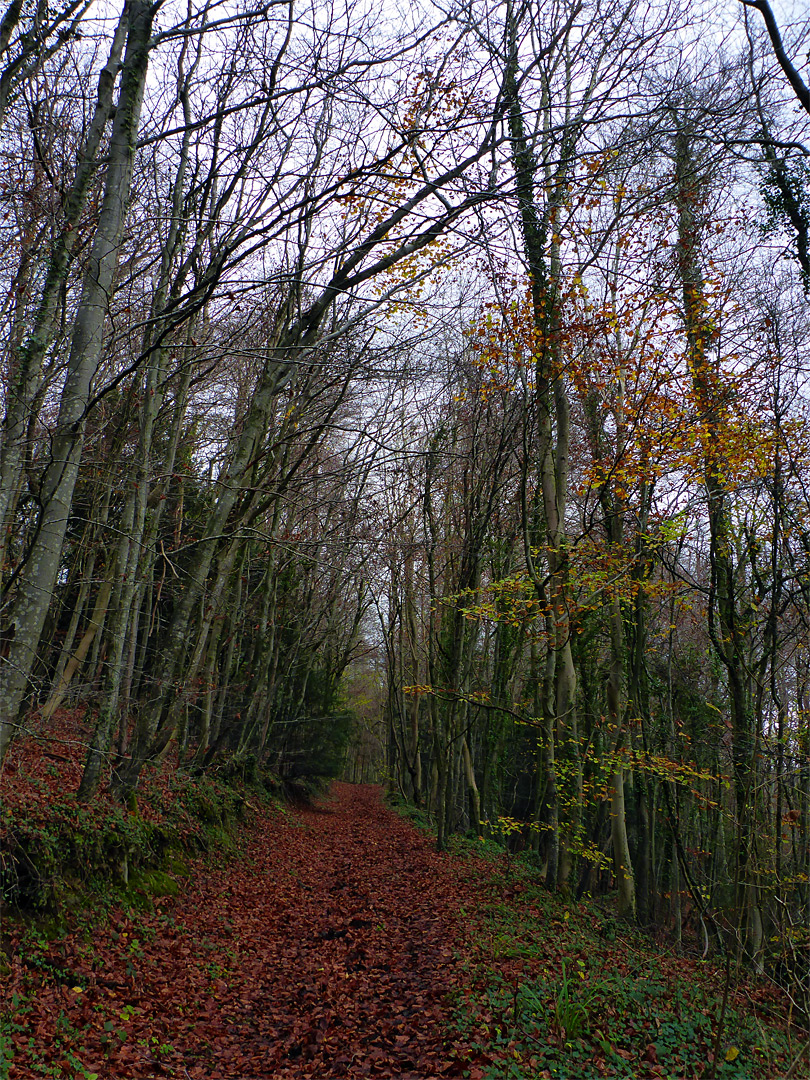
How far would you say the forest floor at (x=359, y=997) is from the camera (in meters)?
4.11

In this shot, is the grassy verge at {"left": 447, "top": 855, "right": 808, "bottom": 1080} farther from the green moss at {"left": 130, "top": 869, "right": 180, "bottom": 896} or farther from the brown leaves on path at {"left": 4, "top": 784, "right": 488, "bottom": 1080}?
the green moss at {"left": 130, "top": 869, "right": 180, "bottom": 896}

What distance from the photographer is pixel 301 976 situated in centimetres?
590

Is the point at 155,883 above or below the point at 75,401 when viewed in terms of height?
below

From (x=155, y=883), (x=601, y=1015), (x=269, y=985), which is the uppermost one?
(x=601, y=1015)

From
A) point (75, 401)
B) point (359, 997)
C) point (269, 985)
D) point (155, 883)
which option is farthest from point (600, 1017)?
point (75, 401)

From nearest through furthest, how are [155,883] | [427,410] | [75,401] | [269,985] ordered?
[75,401], [269,985], [155,883], [427,410]

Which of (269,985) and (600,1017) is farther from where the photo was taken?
(269,985)

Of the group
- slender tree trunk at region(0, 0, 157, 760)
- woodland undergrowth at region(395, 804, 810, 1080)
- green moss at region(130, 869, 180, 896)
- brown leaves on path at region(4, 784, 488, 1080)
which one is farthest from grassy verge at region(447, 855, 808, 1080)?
slender tree trunk at region(0, 0, 157, 760)

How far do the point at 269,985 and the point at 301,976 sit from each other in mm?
327

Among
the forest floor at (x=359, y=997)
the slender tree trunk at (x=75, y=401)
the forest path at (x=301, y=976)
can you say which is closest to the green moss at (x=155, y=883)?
the forest floor at (x=359, y=997)

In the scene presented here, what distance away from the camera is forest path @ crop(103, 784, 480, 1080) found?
4309 millimetres

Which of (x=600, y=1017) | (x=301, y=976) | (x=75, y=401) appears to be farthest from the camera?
(x=301, y=976)

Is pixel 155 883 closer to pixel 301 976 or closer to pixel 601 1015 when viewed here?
pixel 301 976

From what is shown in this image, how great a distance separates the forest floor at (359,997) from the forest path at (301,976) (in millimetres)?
20
